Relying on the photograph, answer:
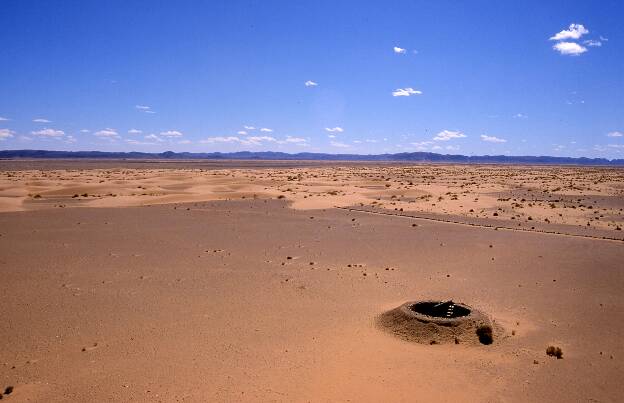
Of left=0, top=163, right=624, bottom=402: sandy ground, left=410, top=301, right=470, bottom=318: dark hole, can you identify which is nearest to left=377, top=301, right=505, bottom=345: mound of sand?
left=410, top=301, right=470, bottom=318: dark hole

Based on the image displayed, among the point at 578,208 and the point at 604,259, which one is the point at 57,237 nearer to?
the point at 604,259

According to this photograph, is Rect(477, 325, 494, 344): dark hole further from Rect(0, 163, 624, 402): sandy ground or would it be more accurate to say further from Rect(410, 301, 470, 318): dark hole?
Rect(410, 301, 470, 318): dark hole

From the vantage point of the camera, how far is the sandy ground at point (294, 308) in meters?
7.03

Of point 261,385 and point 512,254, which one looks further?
point 512,254

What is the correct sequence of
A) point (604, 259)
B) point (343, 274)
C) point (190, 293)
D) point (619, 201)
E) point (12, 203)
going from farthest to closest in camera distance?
point (619, 201) → point (12, 203) → point (604, 259) → point (343, 274) → point (190, 293)

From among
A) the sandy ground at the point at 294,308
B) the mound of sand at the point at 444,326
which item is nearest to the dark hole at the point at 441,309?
the mound of sand at the point at 444,326

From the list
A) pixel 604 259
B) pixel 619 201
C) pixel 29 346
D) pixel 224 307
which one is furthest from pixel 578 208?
pixel 29 346

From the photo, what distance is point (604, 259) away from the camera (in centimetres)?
1525

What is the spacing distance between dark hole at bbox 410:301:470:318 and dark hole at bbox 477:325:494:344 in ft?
2.17

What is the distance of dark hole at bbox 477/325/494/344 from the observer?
8594 mm

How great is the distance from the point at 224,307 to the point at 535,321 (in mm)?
6600

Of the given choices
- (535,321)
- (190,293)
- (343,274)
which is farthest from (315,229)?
(535,321)

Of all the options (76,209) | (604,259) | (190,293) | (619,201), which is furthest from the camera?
(619,201)

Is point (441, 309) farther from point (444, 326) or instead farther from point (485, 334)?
point (485, 334)
